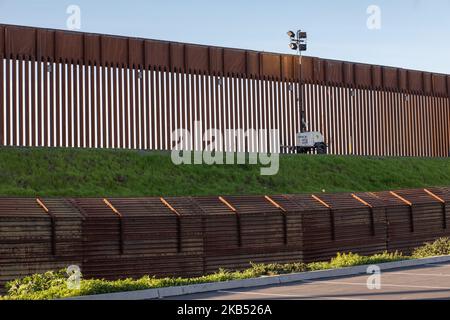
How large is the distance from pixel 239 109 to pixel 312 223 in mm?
13687

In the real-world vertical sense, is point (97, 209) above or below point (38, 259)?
above

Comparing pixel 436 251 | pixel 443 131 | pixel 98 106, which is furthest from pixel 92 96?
pixel 443 131

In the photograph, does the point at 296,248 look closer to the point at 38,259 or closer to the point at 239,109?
the point at 38,259

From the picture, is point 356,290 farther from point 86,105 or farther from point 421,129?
point 421,129

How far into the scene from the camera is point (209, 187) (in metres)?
29.8

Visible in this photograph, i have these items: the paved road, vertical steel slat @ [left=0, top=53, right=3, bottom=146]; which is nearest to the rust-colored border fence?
vertical steel slat @ [left=0, top=53, right=3, bottom=146]

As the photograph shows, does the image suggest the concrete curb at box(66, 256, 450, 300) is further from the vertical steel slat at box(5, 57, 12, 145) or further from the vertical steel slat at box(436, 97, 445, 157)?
the vertical steel slat at box(436, 97, 445, 157)

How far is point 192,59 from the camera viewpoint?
37125 mm

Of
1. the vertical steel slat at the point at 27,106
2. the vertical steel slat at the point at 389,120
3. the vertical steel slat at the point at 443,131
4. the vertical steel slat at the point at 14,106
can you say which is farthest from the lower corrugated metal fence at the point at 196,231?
the vertical steel slat at the point at 443,131

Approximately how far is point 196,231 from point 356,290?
9438 millimetres

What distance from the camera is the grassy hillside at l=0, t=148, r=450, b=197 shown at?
2688 cm

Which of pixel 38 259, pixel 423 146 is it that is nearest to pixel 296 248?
pixel 38 259

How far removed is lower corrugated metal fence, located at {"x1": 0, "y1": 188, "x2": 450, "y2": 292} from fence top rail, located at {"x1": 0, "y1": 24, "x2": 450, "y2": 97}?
12.0 metres
